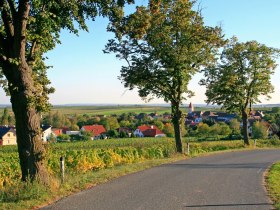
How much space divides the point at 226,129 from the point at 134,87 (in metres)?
67.3

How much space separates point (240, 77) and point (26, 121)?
27.9 meters

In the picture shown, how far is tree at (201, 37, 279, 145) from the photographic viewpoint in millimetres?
34188

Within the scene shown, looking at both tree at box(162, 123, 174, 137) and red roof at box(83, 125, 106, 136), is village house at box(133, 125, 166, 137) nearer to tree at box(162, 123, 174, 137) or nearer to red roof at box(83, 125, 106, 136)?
tree at box(162, 123, 174, 137)

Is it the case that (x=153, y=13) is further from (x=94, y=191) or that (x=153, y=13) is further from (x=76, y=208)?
(x=76, y=208)

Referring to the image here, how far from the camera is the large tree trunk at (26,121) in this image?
10.5m

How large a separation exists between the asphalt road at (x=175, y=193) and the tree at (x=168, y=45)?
382 inches

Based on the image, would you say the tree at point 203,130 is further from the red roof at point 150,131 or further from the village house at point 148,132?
the red roof at point 150,131

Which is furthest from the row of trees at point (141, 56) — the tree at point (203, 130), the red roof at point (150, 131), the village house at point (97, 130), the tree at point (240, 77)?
the village house at point (97, 130)

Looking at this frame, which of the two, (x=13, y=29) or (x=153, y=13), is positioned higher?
(x=153, y=13)

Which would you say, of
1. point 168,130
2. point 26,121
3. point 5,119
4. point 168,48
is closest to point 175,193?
point 26,121

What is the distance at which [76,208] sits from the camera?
8.58 meters

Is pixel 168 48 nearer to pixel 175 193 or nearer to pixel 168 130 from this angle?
pixel 175 193

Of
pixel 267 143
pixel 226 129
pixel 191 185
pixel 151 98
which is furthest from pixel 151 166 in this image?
pixel 226 129

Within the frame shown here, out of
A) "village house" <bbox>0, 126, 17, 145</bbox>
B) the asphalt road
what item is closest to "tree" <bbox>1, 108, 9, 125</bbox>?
"village house" <bbox>0, 126, 17, 145</bbox>
